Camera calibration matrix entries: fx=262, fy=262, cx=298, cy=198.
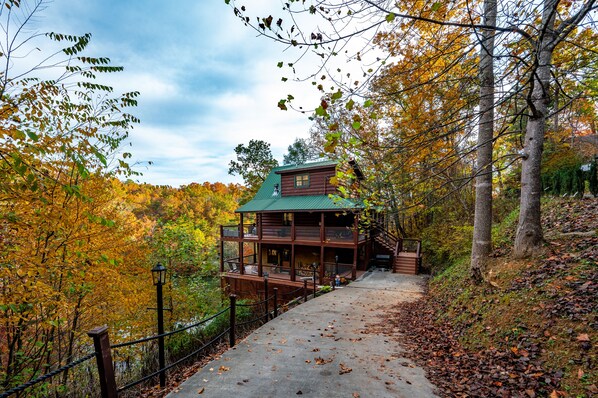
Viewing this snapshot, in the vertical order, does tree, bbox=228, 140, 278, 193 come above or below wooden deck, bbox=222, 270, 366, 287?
above

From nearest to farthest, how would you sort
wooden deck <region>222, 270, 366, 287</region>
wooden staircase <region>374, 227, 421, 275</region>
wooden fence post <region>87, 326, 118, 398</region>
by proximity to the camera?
wooden fence post <region>87, 326, 118, 398</region> → wooden deck <region>222, 270, 366, 287</region> → wooden staircase <region>374, 227, 421, 275</region>

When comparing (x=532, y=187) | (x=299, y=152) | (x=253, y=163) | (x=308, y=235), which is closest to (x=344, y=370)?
(x=532, y=187)

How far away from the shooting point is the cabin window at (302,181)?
715 inches

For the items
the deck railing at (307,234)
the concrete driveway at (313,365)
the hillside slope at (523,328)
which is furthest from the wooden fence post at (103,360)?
the deck railing at (307,234)

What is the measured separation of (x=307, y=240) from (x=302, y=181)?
14.9 feet

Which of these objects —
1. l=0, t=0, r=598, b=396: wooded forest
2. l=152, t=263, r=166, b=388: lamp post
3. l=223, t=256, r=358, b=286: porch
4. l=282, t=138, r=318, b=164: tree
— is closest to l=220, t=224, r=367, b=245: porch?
l=223, t=256, r=358, b=286: porch

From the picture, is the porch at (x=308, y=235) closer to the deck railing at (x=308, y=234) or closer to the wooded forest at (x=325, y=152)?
the deck railing at (x=308, y=234)

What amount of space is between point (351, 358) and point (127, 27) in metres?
8.14

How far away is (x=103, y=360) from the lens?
9.00 ft

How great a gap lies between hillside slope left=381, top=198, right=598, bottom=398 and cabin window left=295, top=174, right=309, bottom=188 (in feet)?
39.5

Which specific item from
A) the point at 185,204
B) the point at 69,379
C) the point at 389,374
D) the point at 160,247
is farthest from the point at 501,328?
the point at 185,204

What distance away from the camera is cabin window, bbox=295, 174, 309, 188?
18170 mm

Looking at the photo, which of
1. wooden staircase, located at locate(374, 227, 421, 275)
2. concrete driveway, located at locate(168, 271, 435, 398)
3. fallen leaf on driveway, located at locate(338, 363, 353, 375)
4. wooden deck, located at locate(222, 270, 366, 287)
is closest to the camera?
concrete driveway, located at locate(168, 271, 435, 398)

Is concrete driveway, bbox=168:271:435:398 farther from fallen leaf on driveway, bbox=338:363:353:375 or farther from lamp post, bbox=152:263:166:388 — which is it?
lamp post, bbox=152:263:166:388
